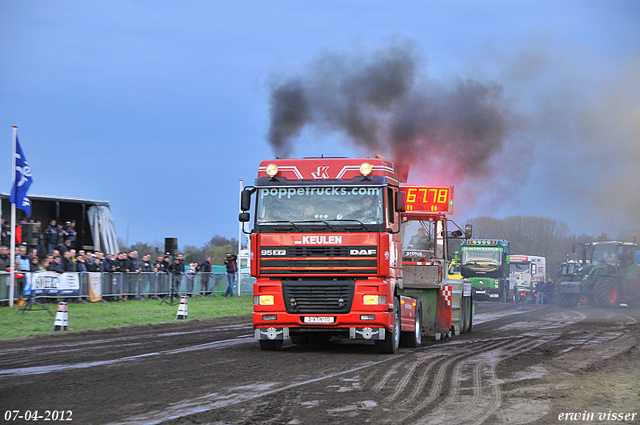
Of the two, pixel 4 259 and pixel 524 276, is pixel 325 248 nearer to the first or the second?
pixel 4 259

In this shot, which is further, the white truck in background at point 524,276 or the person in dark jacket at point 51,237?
the white truck in background at point 524,276

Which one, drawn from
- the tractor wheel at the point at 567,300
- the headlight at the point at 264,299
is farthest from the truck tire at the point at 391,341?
the tractor wheel at the point at 567,300

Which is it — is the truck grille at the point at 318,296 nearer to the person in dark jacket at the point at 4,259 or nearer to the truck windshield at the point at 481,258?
the person in dark jacket at the point at 4,259

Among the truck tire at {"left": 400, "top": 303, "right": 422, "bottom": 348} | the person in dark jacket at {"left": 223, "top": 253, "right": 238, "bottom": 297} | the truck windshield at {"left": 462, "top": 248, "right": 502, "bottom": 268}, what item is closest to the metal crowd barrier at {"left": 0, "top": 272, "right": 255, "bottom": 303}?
the person in dark jacket at {"left": 223, "top": 253, "right": 238, "bottom": 297}

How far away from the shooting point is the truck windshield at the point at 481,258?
159 feet

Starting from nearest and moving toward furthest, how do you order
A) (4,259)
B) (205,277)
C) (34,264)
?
(4,259), (34,264), (205,277)

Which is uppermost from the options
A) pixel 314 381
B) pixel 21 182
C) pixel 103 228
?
pixel 21 182

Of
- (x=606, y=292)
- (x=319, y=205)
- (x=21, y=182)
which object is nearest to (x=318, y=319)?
(x=319, y=205)

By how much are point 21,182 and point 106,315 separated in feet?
17.5

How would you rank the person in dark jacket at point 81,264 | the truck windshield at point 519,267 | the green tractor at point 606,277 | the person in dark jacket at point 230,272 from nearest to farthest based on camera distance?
the person in dark jacket at point 81,264 → the person in dark jacket at point 230,272 → the green tractor at point 606,277 → the truck windshield at point 519,267

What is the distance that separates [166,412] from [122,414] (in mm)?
427

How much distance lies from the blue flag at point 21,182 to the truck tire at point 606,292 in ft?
87.8

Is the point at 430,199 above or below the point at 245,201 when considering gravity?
above

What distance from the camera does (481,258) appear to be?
48719 millimetres
